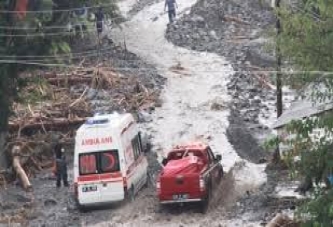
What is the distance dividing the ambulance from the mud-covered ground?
1.94 feet

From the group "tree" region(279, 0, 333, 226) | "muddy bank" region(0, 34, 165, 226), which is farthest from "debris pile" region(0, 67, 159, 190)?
"tree" region(279, 0, 333, 226)

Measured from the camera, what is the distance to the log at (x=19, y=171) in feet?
104

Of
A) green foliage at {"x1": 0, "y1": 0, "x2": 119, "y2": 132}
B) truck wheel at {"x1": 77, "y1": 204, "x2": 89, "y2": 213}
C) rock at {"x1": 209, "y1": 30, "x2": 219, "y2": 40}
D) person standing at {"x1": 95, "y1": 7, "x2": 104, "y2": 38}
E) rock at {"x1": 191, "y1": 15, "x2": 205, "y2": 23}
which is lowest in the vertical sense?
truck wheel at {"x1": 77, "y1": 204, "x2": 89, "y2": 213}

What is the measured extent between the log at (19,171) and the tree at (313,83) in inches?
625

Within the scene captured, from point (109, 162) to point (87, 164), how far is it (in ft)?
2.14

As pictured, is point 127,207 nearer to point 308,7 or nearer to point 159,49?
point 308,7

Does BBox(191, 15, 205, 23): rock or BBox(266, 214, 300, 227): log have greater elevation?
BBox(191, 15, 205, 23): rock

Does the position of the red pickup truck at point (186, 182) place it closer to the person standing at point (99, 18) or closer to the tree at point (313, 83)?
the tree at point (313, 83)

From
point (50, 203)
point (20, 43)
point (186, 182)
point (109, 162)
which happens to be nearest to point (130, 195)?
point (109, 162)

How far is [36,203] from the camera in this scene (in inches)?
1160

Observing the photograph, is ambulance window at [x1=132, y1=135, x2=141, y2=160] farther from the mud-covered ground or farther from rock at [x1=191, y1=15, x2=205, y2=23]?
rock at [x1=191, y1=15, x2=205, y2=23]

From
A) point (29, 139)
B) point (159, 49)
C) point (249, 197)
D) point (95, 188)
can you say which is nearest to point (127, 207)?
point (95, 188)

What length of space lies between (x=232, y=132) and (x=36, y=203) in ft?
33.9

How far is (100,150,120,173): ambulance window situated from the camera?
26672mm
